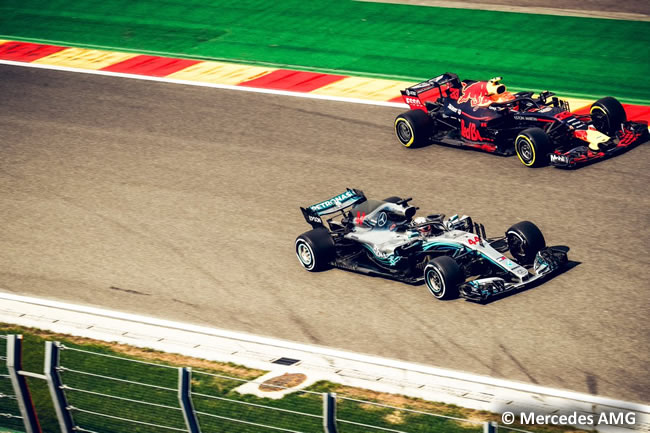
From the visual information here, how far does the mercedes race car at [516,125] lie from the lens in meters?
16.4

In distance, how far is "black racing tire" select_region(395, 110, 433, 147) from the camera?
17672 mm

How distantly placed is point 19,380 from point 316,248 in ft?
20.0

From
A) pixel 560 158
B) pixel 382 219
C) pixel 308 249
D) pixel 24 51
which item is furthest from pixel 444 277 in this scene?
pixel 24 51

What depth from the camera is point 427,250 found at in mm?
12859

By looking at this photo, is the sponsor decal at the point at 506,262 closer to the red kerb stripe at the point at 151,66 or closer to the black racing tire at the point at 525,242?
the black racing tire at the point at 525,242

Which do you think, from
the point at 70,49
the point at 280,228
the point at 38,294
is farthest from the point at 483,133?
the point at 70,49

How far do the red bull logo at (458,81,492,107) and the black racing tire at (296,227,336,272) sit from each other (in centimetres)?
528

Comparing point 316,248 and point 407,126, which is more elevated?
point 407,126

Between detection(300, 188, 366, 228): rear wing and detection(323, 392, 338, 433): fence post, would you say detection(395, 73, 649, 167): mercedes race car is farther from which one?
detection(323, 392, 338, 433): fence post

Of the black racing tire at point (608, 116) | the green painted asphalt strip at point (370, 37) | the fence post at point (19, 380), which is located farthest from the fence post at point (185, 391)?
the green painted asphalt strip at point (370, 37)

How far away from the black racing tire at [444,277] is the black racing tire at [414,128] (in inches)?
226

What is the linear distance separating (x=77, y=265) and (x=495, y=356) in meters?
6.66

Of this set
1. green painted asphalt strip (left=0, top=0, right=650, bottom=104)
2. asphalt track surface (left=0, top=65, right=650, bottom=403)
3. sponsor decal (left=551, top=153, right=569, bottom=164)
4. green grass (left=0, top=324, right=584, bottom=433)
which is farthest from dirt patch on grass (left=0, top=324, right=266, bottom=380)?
green painted asphalt strip (left=0, top=0, right=650, bottom=104)

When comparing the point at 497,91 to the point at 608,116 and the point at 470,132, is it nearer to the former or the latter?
the point at 470,132
